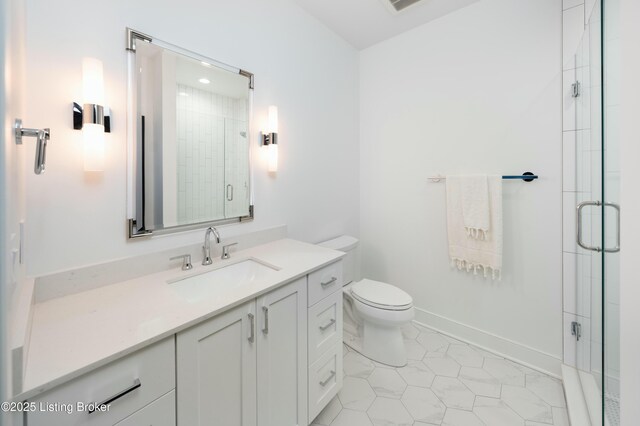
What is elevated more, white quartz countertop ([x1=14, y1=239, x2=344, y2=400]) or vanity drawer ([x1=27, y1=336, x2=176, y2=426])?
white quartz countertop ([x1=14, y1=239, x2=344, y2=400])

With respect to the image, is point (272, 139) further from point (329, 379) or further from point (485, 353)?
point (485, 353)

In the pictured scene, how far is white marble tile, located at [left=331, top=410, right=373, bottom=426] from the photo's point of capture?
4.54 ft

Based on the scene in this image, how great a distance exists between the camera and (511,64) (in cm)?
180

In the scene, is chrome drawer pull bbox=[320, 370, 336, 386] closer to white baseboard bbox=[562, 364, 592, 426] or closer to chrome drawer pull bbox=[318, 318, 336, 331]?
chrome drawer pull bbox=[318, 318, 336, 331]

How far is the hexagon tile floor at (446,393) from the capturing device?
55.4 inches

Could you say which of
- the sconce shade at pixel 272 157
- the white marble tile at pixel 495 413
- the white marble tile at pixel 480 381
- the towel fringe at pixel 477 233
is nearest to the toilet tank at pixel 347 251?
the sconce shade at pixel 272 157

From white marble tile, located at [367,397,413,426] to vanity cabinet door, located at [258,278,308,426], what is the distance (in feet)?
1.36

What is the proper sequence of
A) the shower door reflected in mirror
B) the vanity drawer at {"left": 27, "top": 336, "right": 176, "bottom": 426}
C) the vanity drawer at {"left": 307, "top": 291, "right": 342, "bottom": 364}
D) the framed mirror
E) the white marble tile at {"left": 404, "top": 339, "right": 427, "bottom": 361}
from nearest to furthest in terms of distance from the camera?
the vanity drawer at {"left": 27, "top": 336, "right": 176, "bottom": 426} < the shower door reflected in mirror < the framed mirror < the vanity drawer at {"left": 307, "top": 291, "right": 342, "bottom": 364} < the white marble tile at {"left": 404, "top": 339, "right": 427, "bottom": 361}

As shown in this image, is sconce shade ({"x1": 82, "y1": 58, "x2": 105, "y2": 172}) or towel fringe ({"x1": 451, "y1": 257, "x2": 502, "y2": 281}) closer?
sconce shade ({"x1": 82, "y1": 58, "x2": 105, "y2": 172})

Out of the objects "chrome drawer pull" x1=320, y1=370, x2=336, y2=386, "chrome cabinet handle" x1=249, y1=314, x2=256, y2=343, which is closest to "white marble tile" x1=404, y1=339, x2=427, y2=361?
"chrome drawer pull" x1=320, y1=370, x2=336, y2=386

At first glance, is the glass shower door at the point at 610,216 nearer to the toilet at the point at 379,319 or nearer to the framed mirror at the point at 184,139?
the toilet at the point at 379,319

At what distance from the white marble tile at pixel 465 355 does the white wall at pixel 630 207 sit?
48.9 inches

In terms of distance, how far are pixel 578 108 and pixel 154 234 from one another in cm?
244

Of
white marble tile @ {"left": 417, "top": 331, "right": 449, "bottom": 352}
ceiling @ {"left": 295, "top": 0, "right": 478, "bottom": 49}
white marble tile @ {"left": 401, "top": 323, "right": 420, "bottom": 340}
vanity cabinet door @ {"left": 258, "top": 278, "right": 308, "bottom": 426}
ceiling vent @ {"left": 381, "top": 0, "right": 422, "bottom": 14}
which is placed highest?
ceiling @ {"left": 295, "top": 0, "right": 478, "bottom": 49}
